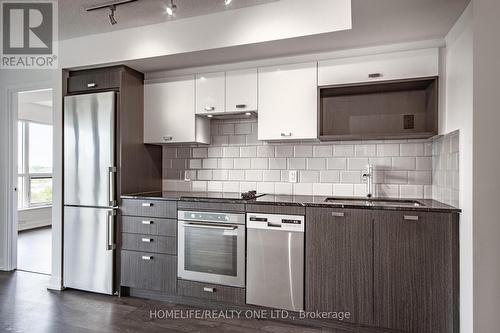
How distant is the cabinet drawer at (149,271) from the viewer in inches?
117

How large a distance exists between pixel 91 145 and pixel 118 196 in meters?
0.60

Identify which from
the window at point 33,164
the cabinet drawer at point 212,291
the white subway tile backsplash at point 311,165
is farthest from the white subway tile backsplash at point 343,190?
the window at point 33,164

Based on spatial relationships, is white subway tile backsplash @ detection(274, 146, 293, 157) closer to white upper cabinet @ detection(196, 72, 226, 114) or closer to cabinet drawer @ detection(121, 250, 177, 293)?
white upper cabinet @ detection(196, 72, 226, 114)

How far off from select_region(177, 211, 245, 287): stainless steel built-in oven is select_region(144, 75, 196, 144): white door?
87cm

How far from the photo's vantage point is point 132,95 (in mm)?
3307

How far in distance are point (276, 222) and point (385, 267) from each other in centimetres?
89

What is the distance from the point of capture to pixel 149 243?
306cm

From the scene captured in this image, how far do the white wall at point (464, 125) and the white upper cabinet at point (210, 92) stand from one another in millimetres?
1936

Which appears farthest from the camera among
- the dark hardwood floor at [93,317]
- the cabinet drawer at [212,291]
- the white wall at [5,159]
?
the white wall at [5,159]

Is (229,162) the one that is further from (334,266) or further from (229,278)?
(334,266)

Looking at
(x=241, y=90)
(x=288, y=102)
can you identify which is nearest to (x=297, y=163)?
(x=288, y=102)

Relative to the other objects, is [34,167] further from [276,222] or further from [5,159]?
[276,222]

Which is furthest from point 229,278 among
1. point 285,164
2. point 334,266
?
point 285,164
